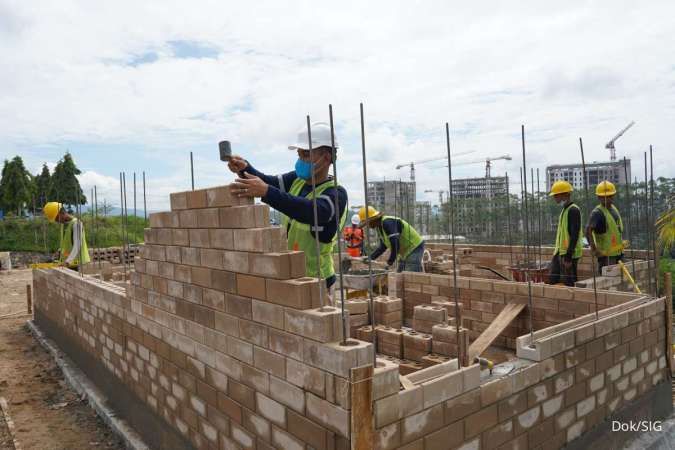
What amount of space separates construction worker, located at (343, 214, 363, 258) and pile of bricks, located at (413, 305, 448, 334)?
6034 mm

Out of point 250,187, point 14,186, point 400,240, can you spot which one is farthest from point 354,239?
point 14,186

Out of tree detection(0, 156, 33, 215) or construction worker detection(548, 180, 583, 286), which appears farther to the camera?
tree detection(0, 156, 33, 215)

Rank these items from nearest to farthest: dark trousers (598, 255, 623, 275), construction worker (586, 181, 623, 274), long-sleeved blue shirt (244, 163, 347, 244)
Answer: long-sleeved blue shirt (244, 163, 347, 244) < construction worker (586, 181, 623, 274) < dark trousers (598, 255, 623, 275)

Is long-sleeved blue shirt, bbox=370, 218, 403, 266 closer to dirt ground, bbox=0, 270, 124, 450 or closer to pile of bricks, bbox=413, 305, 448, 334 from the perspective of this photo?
pile of bricks, bbox=413, 305, 448, 334

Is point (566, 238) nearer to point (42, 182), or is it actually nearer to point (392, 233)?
point (392, 233)

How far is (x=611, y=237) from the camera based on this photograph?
7066 millimetres

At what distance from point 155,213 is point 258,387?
202 cm

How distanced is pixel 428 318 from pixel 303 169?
9.43 feet

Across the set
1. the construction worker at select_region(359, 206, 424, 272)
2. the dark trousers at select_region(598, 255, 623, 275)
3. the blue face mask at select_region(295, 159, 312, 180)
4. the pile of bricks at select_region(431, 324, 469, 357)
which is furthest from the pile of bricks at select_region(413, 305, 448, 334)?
the dark trousers at select_region(598, 255, 623, 275)

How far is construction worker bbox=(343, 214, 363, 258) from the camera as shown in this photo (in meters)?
11.7

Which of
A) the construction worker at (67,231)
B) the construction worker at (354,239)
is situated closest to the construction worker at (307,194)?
the construction worker at (67,231)

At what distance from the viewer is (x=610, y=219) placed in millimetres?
6945

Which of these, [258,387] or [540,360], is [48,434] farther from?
[540,360]

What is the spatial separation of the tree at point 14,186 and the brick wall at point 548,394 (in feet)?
121
